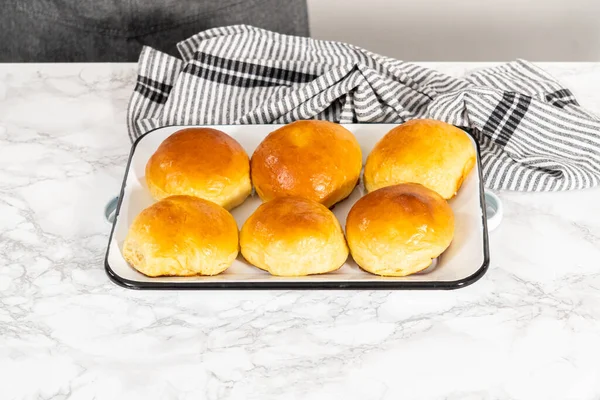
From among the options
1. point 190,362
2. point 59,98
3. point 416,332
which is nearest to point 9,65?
point 59,98

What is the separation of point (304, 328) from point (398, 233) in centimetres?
13

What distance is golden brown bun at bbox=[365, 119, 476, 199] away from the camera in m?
0.84

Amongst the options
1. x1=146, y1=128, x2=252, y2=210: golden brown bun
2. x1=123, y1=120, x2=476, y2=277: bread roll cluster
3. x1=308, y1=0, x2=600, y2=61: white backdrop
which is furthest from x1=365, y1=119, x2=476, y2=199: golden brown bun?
x1=308, y1=0, x2=600, y2=61: white backdrop

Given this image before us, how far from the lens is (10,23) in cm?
142

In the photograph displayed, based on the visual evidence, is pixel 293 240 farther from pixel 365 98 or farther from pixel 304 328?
pixel 365 98

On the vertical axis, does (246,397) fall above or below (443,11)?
below

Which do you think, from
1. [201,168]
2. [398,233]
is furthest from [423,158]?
[201,168]

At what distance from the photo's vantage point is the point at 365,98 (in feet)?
3.34

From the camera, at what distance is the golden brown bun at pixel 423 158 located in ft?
2.75

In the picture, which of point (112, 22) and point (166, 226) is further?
point (112, 22)

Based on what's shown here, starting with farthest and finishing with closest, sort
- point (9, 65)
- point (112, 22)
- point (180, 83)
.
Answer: point (112, 22) → point (9, 65) → point (180, 83)

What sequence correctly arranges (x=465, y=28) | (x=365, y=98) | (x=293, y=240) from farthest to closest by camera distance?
(x=465, y=28)
(x=365, y=98)
(x=293, y=240)

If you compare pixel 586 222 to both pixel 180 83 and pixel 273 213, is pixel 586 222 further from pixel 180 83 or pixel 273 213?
pixel 180 83

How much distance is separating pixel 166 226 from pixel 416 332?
10.4 inches
